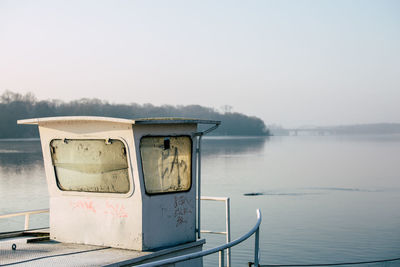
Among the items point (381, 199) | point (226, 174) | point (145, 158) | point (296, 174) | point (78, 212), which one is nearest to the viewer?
point (145, 158)

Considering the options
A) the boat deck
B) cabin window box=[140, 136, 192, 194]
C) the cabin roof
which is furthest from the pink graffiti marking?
the cabin roof

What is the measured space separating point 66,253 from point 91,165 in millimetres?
1297

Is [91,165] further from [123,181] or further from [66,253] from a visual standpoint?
[66,253]

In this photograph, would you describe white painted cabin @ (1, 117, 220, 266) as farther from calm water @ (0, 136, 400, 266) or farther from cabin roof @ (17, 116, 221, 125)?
calm water @ (0, 136, 400, 266)

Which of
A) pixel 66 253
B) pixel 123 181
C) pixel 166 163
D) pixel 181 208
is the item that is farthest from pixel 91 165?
pixel 181 208

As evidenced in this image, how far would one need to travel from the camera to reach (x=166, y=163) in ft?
23.8

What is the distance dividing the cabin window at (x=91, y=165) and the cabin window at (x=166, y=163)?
0.31 metres

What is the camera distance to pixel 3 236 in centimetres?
789

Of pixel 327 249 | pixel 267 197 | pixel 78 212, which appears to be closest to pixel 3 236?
pixel 78 212

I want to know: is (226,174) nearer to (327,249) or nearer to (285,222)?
(285,222)

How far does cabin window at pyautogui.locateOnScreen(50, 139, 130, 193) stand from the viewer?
707 centimetres

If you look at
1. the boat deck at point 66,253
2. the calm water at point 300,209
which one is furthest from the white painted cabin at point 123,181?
the calm water at point 300,209

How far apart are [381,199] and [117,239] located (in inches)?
1562

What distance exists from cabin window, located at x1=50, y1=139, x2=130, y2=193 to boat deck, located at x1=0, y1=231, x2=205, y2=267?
0.84 metres
